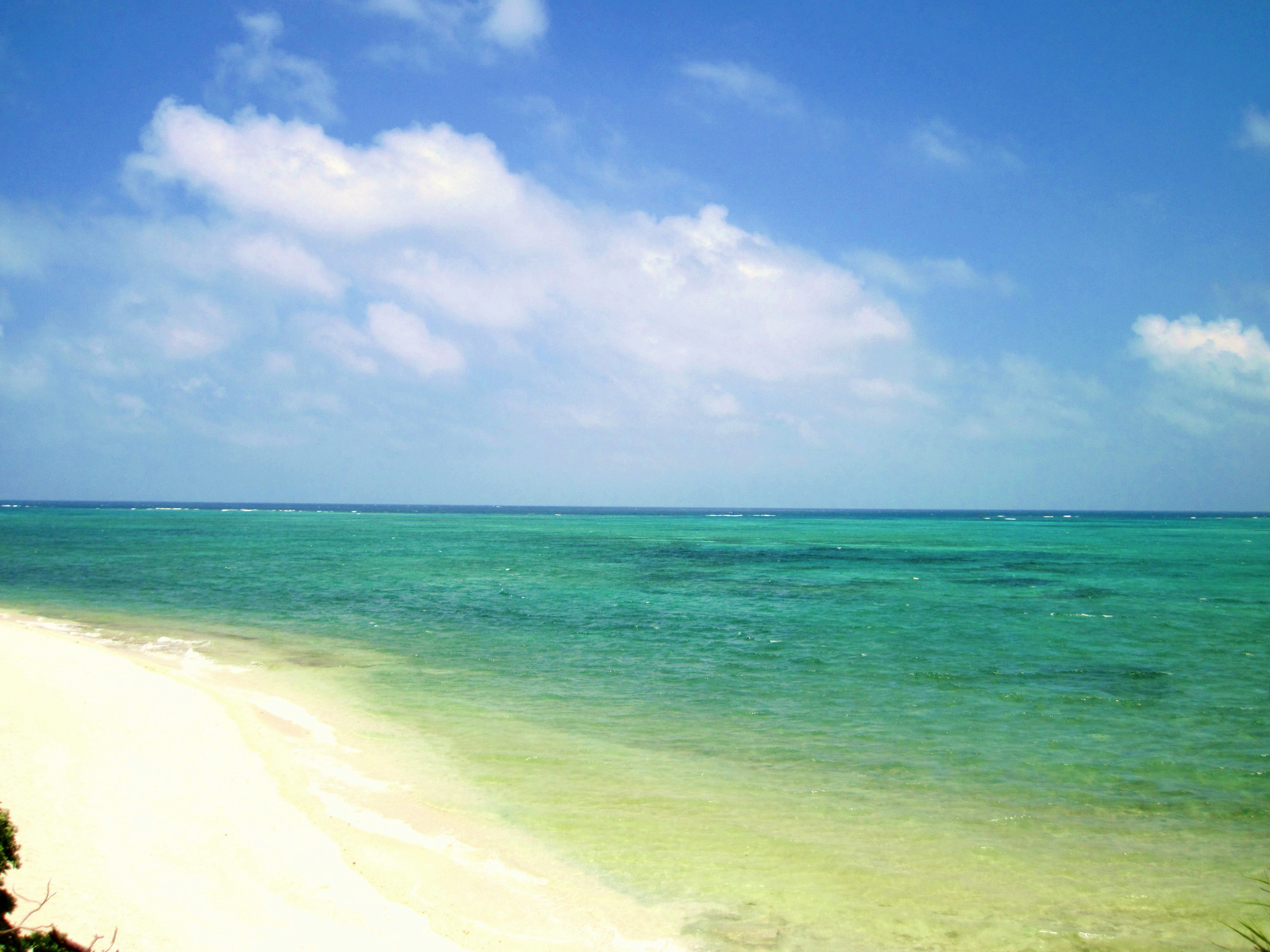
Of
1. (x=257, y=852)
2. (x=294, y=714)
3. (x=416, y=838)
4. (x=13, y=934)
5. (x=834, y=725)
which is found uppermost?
(x=13, y=934)

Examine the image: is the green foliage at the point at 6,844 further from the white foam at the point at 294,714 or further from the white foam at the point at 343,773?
the white foam at the point at 294,714

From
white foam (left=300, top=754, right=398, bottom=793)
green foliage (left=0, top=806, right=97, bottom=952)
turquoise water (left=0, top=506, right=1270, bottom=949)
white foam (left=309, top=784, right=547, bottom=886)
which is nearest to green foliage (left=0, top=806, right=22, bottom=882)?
green foliage (left=0, top=806, right=97, bottom=952)

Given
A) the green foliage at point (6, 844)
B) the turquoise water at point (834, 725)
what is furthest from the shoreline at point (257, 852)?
the green foliage at point (6, 844)

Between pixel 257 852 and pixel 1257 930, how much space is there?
1122 centimetres

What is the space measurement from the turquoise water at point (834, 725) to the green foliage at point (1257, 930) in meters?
0.18

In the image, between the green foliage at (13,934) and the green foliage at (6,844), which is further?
the green foliage at (6,844)

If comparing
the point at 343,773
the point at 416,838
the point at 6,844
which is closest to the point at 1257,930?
the point at 416,838

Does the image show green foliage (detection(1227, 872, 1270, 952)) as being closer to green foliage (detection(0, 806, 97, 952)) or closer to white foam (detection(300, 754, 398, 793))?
green foliage (detection(0, 806, 97, 952))

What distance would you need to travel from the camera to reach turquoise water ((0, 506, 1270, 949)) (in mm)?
8883

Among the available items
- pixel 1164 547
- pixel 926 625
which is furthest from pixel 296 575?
pixel 1164 547

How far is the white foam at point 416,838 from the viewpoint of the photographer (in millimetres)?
9039

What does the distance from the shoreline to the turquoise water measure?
100 centimetres

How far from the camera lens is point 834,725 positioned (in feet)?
51.5

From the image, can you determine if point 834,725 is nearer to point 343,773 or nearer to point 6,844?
point 343,773
